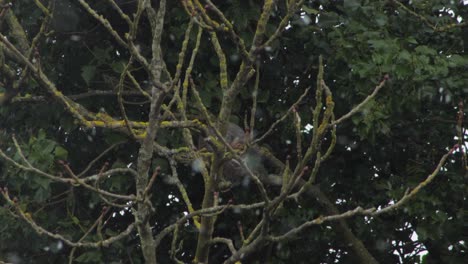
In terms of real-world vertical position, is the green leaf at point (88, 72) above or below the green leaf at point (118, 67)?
below

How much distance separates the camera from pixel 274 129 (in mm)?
7715

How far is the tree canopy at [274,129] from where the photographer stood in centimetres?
679

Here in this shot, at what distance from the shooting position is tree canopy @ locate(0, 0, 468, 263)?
22.3ft

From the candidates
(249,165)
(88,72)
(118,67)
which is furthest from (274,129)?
(88,72)

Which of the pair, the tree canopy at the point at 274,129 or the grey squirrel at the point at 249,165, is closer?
the tree canopy at the point at 274,129

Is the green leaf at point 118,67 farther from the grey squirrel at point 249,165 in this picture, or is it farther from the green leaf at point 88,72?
the grey squirrel at point 249,165

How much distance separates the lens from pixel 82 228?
24.1ft

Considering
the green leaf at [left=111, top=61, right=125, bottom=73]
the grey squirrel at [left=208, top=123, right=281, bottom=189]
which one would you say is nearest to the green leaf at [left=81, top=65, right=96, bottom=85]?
the green leaf at [left=111, top=61, right=125, bottom=73]

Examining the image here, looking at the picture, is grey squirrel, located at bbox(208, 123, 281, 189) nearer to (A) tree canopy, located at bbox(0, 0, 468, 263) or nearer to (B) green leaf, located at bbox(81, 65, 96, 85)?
(A) tree canopy, located at bbox(0, 0, 468, 263)

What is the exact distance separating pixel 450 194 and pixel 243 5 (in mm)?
2072

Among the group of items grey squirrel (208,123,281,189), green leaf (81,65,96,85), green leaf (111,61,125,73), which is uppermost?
green leaf (111,61,125,73)

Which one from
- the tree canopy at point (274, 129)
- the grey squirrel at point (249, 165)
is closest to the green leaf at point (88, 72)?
the tree canopy at point (274, 129)

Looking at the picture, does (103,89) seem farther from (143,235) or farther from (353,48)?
(143,235)

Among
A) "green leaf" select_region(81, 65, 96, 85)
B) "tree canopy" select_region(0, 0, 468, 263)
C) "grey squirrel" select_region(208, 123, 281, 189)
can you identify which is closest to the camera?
"tree canopy" select_region(0, 0, 468, 263)
